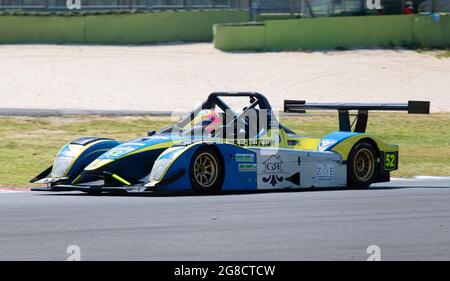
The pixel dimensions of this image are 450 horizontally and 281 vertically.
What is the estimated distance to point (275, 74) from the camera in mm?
27719

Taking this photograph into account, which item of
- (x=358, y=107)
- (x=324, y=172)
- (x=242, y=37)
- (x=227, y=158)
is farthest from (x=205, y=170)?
(x=242, y=37)

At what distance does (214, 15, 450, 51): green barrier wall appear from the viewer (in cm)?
3111

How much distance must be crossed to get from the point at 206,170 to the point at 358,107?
2.43m

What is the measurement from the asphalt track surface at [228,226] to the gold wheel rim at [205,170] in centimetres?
26

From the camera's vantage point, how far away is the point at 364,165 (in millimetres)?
12945

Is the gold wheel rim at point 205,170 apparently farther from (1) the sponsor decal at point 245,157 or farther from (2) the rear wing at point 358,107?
(2) the rear wing at point 358,107

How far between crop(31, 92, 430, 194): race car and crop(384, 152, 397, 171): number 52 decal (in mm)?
13

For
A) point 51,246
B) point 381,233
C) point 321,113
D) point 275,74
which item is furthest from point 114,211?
point 275,74

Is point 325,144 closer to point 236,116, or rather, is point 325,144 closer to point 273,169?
point 273,169

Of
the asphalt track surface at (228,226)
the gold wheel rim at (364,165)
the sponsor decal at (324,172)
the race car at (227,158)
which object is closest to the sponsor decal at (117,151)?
the race car at (227,158)
